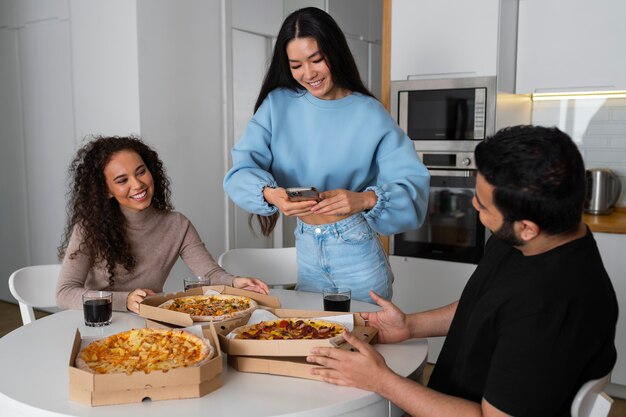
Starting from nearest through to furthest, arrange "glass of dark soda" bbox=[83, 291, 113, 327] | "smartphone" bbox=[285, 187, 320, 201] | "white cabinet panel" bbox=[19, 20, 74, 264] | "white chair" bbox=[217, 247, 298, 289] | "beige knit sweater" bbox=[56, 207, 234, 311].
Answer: "glass of dark soda" bbox=[83, 291, 113, 327] → "smartphone" bbox=[285, 187, 320, 201] → "beige knit sweater" bbox=[56, 207, 234, 311] → "white chair" bbox=[217, 247, 298, 289] → "white cabinet panel" bbox=[19, 20, 74, 264]

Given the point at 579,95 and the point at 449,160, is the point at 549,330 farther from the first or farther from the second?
the point at 579,95

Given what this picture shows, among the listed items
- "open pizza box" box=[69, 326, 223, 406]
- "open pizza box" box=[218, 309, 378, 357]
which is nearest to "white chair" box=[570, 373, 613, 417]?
"open pizza box" box=[218, 309, 378, 357]

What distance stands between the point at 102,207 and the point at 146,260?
0.24 meters

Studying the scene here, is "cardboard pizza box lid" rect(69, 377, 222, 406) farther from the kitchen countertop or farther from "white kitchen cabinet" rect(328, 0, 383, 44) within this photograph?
"white kitchen cabinet" rect(328, 0, 383, 44)

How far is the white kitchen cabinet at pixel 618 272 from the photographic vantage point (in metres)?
3.08

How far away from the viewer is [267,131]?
2.21 m

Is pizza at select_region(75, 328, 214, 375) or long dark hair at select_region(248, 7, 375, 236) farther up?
long dark hair at select_region(248, 7, 375, 236)

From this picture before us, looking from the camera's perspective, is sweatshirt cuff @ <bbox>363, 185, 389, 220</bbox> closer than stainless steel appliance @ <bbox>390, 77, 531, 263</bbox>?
Yes

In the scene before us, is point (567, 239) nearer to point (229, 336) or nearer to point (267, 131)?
point (229, 336)

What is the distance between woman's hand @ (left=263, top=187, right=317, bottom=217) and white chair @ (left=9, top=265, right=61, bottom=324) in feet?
2.86

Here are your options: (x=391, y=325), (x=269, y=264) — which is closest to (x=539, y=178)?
(x=391, y=325)

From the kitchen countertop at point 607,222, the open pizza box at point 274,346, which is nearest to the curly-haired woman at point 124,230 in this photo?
the open pizza box at point 274,346

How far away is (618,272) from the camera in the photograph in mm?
3098

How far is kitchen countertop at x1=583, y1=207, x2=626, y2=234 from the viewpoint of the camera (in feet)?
10.0
